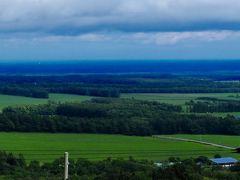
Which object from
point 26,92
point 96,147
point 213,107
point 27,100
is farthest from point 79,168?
point 26,92

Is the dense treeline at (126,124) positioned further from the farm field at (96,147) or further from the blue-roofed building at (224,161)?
the blue-roofed building at (224,161)

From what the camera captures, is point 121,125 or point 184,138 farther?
point 121,125

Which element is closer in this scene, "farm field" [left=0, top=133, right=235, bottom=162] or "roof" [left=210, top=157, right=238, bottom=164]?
"roof" [left=210, top=157, right=238, bottom=164]

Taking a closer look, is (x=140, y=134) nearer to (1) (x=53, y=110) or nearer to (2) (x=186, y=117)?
(2) (x=186, y=117)

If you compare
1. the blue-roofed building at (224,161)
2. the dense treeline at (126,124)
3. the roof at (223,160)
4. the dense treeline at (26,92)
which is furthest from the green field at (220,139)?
the dense treeline at (26,92)

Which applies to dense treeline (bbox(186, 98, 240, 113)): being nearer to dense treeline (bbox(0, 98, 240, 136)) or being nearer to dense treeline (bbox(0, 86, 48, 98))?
dense treeline (bbox(0, 98, 240, 136))

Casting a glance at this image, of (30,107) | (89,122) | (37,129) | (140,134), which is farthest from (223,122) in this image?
(30,107)

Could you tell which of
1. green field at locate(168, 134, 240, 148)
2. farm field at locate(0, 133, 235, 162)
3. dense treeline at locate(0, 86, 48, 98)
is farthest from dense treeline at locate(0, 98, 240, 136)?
dense treeline at locate(0, 86, 48, 98)

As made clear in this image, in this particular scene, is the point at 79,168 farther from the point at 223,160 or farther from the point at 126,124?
the point at 126,124

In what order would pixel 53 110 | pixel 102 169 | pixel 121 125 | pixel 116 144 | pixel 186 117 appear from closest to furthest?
pixel 102 169
pixel 116 144
pixel 121 125
pixel 186 117
pixel 53 110
